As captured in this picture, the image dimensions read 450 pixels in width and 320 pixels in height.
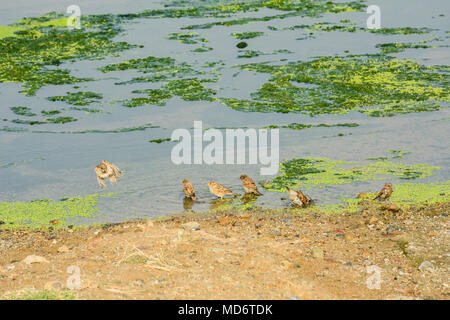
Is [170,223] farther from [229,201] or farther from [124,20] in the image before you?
[124,20]

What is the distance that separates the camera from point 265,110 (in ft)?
46.6

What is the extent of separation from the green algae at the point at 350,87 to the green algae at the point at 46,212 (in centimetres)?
464

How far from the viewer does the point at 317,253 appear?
26.0ft

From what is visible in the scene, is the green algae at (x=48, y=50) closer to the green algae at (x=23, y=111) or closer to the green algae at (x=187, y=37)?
the green algae at (x=23, y=111)

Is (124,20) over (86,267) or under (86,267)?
over

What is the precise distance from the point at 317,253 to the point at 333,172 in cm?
351

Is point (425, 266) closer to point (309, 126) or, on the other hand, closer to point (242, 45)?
point (309, 126)

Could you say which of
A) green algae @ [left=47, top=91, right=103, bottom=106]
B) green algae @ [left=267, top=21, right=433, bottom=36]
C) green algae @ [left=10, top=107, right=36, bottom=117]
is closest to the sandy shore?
green algae @ [left=10, top=107, right=36, bottom=117]

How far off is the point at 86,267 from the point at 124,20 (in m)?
15.6

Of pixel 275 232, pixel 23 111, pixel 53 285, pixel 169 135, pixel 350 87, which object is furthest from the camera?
pixel 350 87

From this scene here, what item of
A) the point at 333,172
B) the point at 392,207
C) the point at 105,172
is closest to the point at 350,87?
the point at 333,172

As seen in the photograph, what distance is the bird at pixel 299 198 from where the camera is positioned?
1005cm
